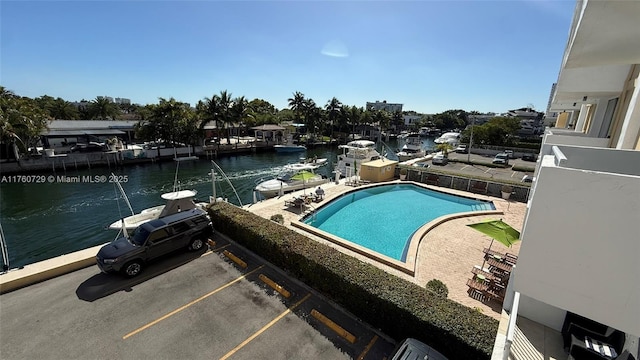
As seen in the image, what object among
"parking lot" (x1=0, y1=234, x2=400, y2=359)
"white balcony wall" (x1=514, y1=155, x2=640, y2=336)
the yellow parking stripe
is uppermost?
"white balcony wall" (x1=514, y1=155, x2=640, y2=336)

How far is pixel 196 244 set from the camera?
475 inches

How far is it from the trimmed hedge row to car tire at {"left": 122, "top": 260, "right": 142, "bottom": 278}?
13.6ft

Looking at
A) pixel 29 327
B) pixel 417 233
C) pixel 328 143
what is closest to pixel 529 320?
pixel 417 233

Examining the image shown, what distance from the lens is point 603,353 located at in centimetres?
500

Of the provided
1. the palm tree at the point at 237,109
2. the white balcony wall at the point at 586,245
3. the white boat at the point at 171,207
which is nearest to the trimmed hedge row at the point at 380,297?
the white balcony wall at the point at 586,245

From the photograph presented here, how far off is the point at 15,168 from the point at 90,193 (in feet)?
49.2

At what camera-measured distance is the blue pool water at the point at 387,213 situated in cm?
1469

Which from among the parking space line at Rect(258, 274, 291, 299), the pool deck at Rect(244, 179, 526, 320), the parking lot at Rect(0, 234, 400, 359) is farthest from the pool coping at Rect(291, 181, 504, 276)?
the parking space line at Rect(258, 274, 291, 299)

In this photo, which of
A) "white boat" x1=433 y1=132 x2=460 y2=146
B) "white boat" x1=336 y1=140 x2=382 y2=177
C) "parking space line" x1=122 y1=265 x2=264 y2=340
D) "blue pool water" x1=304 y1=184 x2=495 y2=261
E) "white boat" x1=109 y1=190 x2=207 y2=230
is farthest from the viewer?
"white boat" x1=433 y1=132 x2=460 y2=146

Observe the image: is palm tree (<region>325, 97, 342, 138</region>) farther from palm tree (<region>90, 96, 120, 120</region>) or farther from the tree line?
palm tree (<region>90, 96, 120, 120</region>)

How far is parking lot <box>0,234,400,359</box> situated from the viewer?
23.5 ft

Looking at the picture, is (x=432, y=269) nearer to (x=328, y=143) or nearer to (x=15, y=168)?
(x=15, y=168)

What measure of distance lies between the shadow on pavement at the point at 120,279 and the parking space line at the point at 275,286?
353 centimetres

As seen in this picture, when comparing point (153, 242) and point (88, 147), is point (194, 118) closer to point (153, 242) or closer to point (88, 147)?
point (88, 147)
